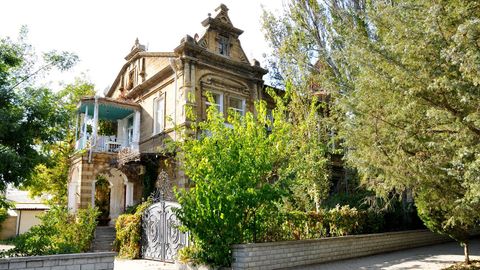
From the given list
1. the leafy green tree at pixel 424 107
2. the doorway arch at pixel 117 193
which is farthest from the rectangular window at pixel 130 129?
the leafy green tree at pixel 424 107

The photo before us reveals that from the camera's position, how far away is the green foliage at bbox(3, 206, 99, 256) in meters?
7.55

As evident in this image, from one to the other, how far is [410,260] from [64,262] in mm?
9779

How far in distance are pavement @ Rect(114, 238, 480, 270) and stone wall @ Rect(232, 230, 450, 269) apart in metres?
0.30

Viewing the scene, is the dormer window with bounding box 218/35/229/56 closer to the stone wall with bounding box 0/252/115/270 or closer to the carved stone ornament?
the carved stone ornament

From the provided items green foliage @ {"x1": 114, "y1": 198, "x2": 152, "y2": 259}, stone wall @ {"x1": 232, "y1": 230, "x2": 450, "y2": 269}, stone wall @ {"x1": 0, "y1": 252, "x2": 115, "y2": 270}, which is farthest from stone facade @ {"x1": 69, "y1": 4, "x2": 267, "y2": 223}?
stone wall @ {"x1": 0, "y1": 252, "x2": 115, "y2": 270}

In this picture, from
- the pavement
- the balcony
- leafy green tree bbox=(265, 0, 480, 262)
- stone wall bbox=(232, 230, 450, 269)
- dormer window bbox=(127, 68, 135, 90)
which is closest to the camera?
leafy green tree bbox=(265, 0, 480, 262)

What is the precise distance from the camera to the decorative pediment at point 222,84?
18669 mm

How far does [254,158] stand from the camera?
950cm

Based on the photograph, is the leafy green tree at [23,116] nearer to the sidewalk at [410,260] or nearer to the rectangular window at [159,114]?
the sidewalk at [410,260]

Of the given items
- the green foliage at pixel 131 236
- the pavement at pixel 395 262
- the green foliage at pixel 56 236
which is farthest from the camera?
the green foliage at pixel 131 236

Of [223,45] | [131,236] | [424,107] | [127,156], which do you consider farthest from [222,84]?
[424,107]

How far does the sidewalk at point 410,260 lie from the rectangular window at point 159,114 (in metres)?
11.3

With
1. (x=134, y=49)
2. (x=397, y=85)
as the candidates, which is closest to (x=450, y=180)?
(x=397, y=85)

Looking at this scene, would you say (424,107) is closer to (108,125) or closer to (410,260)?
(410,260)
